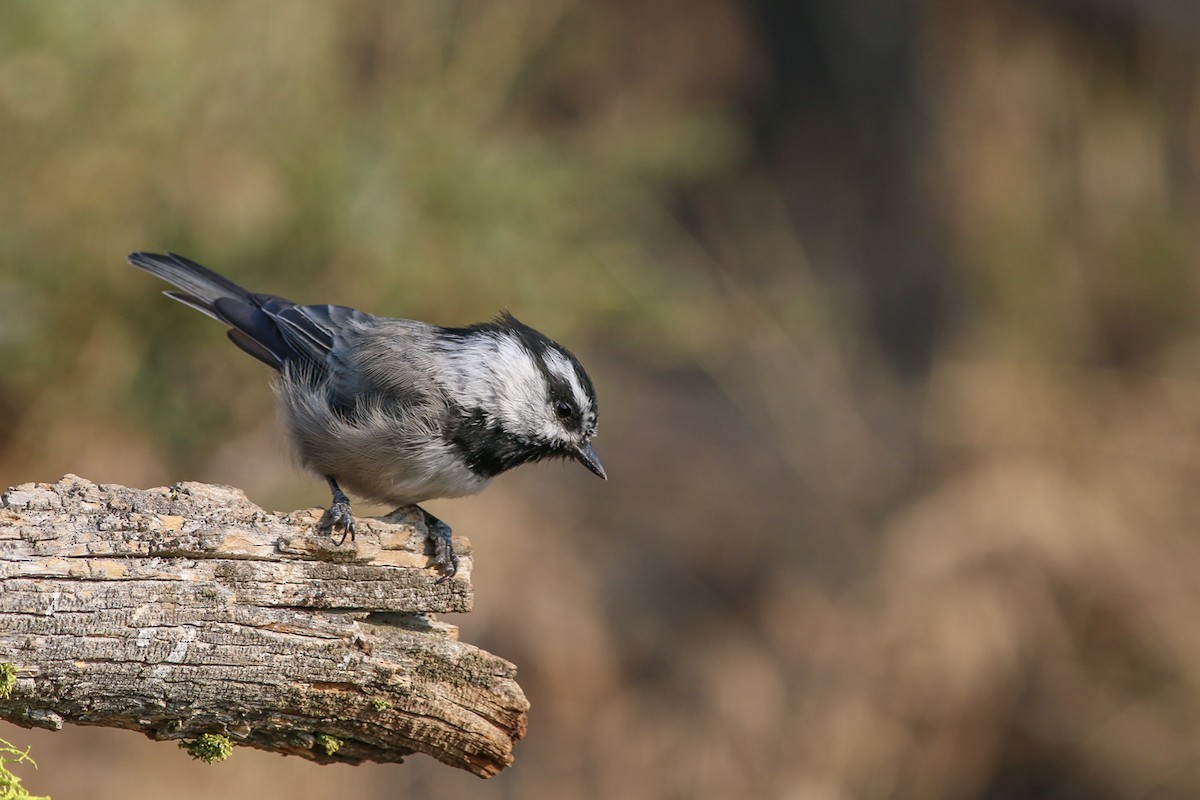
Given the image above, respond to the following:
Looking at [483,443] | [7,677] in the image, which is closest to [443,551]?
[483,443]

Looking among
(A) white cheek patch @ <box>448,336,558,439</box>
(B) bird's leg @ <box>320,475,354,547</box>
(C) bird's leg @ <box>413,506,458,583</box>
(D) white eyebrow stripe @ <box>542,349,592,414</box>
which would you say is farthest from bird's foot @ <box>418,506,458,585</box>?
(D) white eyebrow stripe @ <box>542,349,592,414</box>

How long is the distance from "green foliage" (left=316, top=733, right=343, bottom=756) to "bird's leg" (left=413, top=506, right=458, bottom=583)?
0.47 meters

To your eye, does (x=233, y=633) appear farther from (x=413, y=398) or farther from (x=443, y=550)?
(x=413, y=398)

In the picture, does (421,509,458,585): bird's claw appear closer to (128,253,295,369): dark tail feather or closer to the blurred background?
(128,253,295,369): dark tail feather

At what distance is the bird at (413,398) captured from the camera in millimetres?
3895

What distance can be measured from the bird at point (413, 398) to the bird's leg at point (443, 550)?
0.11 metres

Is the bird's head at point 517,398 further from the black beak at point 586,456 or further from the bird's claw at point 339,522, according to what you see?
the bird's claw at point 339,522

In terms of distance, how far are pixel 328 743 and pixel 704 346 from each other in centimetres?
586

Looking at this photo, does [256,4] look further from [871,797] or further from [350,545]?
[871,797]

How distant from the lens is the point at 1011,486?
26.1 ft

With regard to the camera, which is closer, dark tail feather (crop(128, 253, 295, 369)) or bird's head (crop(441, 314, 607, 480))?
bird's head (crop(441, 314, 607, 480))

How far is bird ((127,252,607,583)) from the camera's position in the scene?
3.89 m

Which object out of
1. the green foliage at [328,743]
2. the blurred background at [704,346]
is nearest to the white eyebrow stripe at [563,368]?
the blurred background at [704,346]

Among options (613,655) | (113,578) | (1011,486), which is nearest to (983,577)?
(1011,486)
